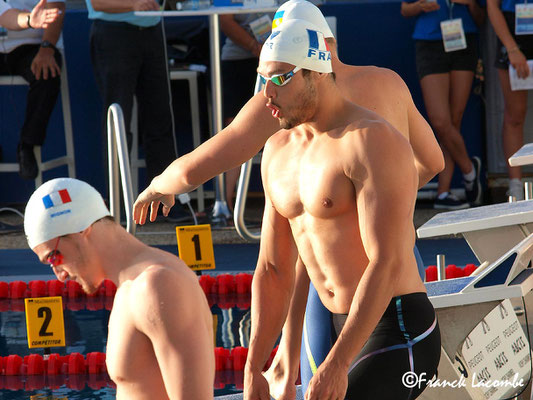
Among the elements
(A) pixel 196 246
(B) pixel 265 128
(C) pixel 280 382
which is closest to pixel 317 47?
(B) pixel 265 128

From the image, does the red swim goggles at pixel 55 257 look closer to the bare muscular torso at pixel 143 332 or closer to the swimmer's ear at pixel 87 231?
the swimmer's ear at pixel 87 231

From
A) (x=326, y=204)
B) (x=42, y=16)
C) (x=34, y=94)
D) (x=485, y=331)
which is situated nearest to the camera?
(x=326, y=204)

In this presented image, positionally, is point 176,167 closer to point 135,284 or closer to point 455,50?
point 135,284

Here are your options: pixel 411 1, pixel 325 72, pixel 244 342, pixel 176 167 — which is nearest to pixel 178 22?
pixel 411 1

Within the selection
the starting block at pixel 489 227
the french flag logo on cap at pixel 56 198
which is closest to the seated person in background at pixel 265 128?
the french flag logo on cap at pixel 56 198

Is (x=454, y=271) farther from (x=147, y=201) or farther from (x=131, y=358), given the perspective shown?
(x=131, y=358)

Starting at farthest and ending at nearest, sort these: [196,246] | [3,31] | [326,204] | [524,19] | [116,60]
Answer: [3,31], [524,19], [116,60], [196,246], [326,204]

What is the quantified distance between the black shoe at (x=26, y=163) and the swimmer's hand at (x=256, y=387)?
5.23 m

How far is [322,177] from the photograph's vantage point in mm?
2715

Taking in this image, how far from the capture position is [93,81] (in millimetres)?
8836

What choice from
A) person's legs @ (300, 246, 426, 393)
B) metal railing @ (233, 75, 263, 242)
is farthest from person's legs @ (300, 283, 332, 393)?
metal railing @ (233, 75, 263, 242)

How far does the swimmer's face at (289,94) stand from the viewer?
8.59ft

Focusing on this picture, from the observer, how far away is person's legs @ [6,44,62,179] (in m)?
7.76

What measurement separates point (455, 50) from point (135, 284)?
19.0 ft
